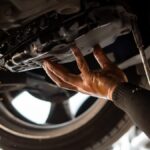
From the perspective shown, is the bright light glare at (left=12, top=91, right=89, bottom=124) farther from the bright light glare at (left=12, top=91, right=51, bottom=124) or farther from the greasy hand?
the greasy hand

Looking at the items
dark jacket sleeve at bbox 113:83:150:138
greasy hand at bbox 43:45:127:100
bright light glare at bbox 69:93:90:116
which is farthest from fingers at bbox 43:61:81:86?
bright light glare at bbox 69:93:90:116

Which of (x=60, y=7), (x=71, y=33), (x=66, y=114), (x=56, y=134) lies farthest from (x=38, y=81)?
(x=60, y=7)

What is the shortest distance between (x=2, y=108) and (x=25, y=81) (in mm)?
131

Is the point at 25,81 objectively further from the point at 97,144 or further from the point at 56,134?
the point at 97,144

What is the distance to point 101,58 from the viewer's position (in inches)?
48.9

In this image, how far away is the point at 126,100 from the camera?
1.04 meters

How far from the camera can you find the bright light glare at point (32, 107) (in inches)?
76.6

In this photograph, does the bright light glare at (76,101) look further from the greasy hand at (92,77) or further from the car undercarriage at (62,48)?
the greasy hand at (92,77)

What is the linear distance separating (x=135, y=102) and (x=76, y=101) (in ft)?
3.70

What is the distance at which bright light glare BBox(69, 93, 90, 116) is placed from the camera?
2077mm

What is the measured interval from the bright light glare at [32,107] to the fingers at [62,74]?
607mm

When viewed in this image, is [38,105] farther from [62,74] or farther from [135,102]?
[135,102]

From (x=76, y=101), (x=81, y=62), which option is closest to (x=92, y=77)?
(x=81, y=62)

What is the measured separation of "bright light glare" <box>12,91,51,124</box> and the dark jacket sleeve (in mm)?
881
